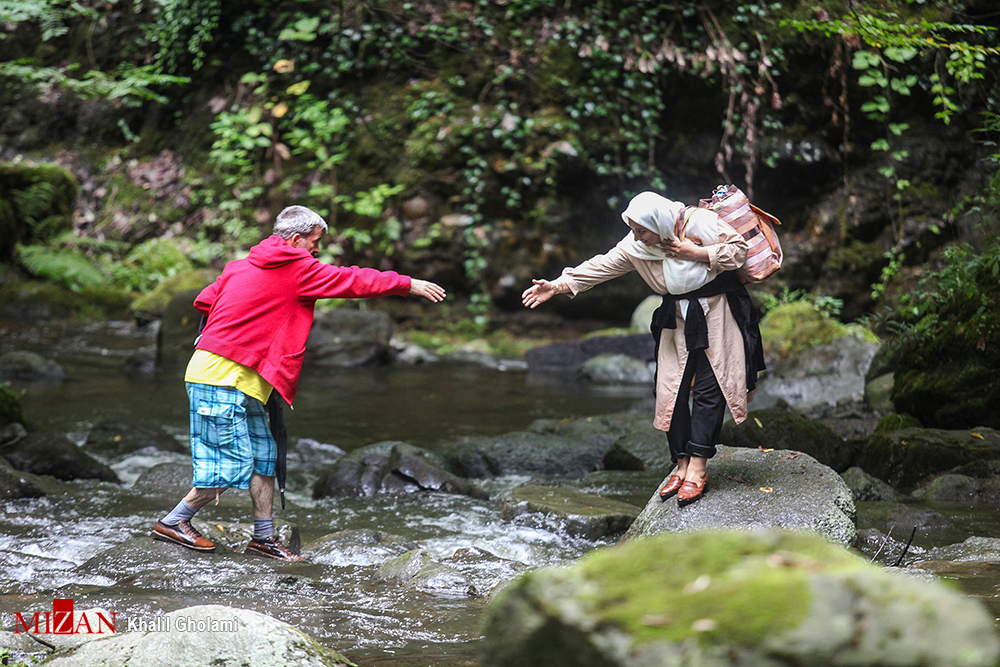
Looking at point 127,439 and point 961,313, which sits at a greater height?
point 961,313

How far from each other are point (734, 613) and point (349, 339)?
1153 centimetres

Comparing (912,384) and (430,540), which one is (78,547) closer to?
(430,540)

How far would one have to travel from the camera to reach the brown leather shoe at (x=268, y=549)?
14.7ft

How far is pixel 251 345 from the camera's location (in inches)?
170

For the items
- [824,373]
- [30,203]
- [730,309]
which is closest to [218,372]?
[730,309]

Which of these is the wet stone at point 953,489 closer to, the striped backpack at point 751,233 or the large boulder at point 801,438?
the large boulder at point 801,438

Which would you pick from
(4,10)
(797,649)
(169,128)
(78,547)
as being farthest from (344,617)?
(169,128)

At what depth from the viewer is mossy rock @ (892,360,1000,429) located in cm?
635

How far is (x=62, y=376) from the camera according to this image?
411 inches

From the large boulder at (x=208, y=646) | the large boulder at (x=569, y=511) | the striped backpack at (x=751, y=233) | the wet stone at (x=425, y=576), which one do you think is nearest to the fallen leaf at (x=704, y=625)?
the large boulder at (x=208, y=646)

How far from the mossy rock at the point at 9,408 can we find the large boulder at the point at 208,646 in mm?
5275

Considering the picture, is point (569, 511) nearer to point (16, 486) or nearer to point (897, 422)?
point (897, 422)

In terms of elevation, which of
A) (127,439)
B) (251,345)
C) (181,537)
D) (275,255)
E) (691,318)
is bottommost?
(127,439)
